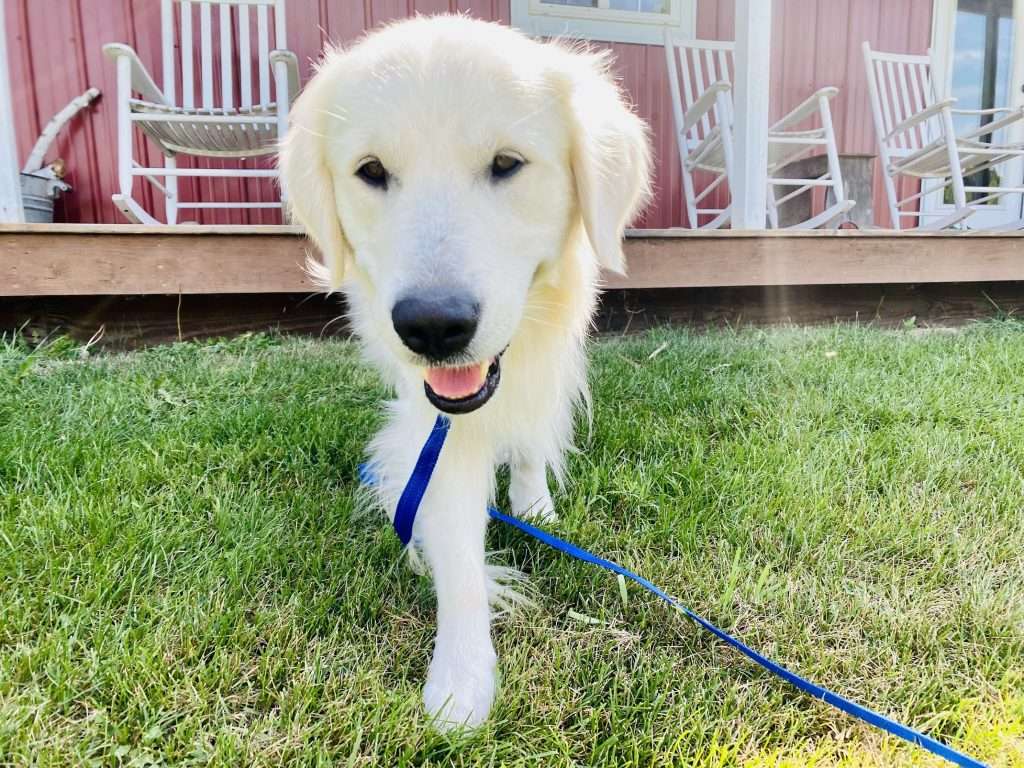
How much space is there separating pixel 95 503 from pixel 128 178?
2984mm

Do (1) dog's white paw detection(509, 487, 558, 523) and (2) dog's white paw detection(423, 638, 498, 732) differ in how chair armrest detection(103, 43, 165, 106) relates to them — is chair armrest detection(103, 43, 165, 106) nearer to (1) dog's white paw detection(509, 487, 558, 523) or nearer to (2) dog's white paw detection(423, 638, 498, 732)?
(1) dog's white paw detection(509, 487, 558, 523)

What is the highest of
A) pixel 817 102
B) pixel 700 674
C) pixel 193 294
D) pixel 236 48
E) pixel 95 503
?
pixel 236 48

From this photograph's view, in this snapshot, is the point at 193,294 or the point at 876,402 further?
the point at 193,294

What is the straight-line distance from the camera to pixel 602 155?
4.55 feet

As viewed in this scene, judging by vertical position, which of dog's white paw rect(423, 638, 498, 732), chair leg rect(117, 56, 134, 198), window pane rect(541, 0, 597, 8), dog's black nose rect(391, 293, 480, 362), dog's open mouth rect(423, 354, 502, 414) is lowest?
dog's white paw rect(423, 638, 498, 732)

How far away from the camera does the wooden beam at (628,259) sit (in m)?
3.00

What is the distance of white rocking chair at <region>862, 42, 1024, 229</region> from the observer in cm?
476

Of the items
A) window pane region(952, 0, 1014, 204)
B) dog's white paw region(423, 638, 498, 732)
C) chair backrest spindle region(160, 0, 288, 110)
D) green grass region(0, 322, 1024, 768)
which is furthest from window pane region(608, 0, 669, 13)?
dog's white paw region(423, 638, 498, 732)

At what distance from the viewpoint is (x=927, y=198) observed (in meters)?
6.63

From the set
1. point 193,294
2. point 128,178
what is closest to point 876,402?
point 193,294

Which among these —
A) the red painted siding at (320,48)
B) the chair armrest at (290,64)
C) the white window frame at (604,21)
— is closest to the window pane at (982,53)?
the red painted siding at (320,48)

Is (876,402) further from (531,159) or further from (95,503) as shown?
(95,503)

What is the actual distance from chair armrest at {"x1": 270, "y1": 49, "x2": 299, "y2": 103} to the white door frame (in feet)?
19.8

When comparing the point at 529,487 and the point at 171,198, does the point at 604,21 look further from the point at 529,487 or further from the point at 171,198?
the point at 529,487
